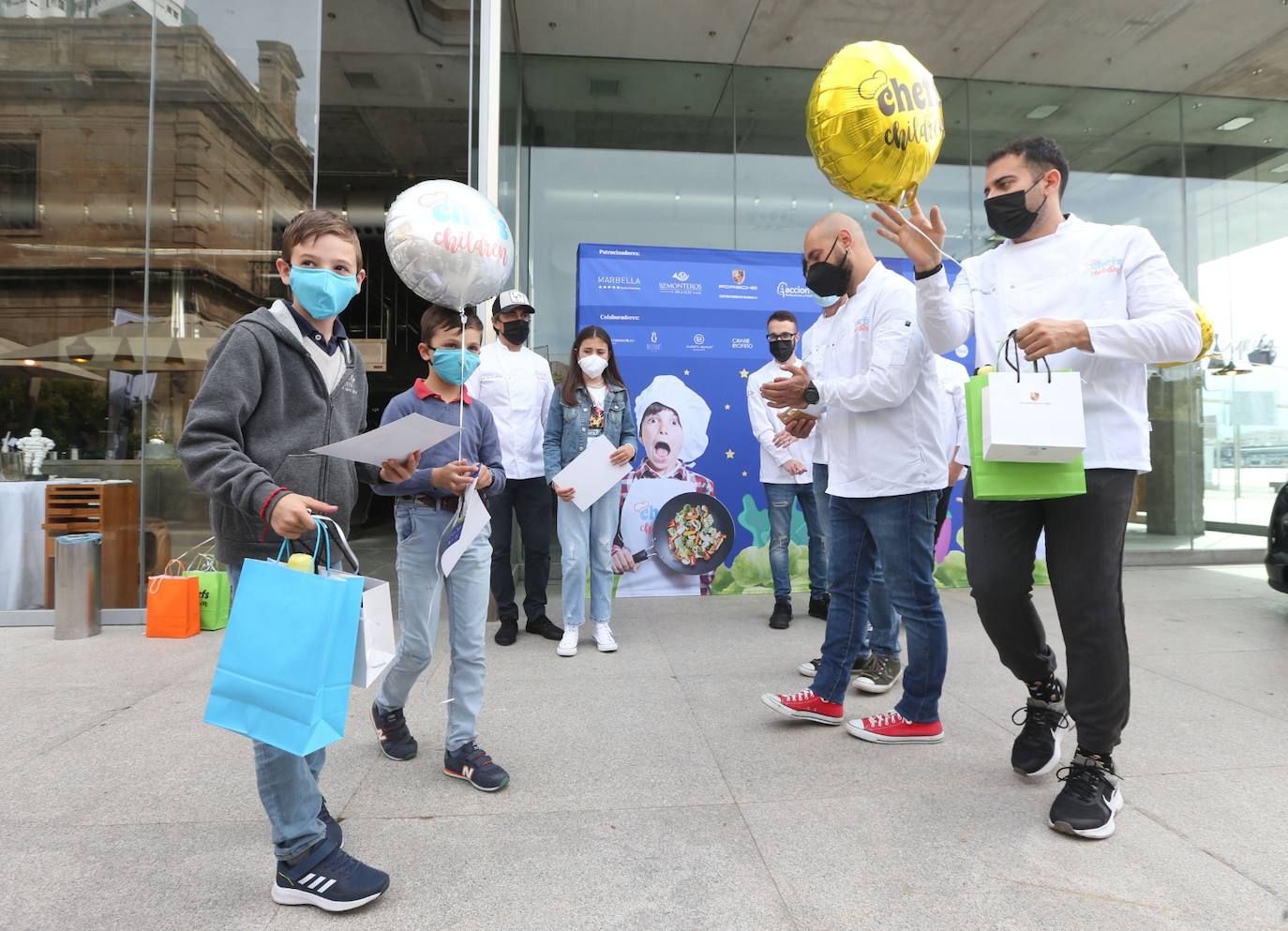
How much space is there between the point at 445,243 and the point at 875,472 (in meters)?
1.67

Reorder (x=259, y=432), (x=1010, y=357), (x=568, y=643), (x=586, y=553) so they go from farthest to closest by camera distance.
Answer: (x=586, y=553)
(x=568, y=643)
(x=1010, y=357)
(x=259, y=432)

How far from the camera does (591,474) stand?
13.3 feet

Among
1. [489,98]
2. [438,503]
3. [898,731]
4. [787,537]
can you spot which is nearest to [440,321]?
[438,503]

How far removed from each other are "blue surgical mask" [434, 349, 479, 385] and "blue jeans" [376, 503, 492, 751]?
473mm

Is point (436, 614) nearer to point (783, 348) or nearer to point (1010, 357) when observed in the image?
point (1010, 357)

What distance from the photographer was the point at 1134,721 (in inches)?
113

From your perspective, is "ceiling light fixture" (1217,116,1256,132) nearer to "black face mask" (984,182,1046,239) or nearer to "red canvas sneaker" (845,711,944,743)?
"black face mask" (984,182,1046,239)

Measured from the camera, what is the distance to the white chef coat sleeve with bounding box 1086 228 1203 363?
1944 millimetres

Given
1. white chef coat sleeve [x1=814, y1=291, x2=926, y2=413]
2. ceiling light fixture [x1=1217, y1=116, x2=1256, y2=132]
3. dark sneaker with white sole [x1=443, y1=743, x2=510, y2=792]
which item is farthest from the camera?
ceiling light fixture [x1=1217, y1=116, x2=1256, y2=132]

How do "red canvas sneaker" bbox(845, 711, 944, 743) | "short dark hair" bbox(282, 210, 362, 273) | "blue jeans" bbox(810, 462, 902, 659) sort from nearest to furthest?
"short dark hair" bbox(282, 210, 362, 273), "red canvas sneaker" bbox(845, 711, 944, 743), "blue jeans" bbox(810, 462, 902, 659)

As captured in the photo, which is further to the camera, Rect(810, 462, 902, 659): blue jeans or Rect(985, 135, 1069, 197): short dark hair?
Rect(810, 462, 902, 659): blue jeans

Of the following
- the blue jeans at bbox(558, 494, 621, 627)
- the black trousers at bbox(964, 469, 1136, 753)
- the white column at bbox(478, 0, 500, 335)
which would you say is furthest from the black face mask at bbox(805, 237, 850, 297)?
the white column at bbox(478, 0, 500, 335)

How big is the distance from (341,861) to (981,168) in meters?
8.74

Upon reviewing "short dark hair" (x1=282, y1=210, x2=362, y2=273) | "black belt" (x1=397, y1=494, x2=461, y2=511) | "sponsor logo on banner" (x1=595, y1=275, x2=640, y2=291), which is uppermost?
"sponsor logo on banner" (x1=595, y1=275, x2=640, y2=291)
